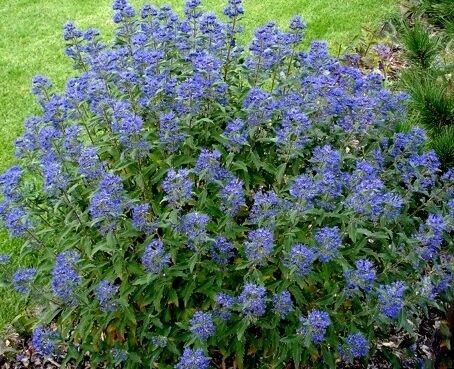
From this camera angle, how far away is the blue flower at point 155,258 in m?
2.64

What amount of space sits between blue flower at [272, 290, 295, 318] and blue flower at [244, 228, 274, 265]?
0.63 feet

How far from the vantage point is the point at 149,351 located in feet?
9.90

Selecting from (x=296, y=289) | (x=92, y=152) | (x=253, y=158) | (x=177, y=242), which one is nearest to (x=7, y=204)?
(x=92, y=152)

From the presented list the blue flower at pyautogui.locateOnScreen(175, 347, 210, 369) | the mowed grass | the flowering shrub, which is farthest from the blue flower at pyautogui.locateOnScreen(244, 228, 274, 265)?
the mowed grass

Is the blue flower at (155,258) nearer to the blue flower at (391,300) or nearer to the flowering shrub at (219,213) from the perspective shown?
the flowering shrub at (219,213)

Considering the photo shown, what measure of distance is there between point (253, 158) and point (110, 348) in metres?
1.19

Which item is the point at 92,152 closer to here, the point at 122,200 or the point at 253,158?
the point at 122,200

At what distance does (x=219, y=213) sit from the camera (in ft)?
9.45

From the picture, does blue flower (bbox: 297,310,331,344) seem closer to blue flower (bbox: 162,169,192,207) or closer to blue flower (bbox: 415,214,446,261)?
blue flower (bbox: 415,214,446,261)

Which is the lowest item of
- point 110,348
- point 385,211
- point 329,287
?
point 110,348

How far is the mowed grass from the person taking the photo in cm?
673

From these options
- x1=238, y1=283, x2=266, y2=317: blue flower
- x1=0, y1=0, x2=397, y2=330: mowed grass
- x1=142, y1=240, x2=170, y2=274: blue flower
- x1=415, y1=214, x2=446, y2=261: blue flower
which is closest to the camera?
x1=238, y1=283, x2=266, y2=317: blue flower

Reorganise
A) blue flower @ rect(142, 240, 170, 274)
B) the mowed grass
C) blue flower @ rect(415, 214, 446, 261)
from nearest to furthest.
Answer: blue flower @ rect(142, 240, 170, 274)
blue flower @ rect(415, 214, 446, 261)
the mowed grass

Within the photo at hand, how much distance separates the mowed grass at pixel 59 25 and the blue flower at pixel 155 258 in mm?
3743
